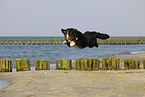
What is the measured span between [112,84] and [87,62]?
13.0ft

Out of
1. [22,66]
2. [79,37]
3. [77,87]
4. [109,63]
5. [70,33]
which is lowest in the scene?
[77,87]

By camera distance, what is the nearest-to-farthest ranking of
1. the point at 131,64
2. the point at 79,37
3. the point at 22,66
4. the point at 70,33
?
the point at 70,33 → the point at 79,37 → the point at 22,66 → the point at 131,64

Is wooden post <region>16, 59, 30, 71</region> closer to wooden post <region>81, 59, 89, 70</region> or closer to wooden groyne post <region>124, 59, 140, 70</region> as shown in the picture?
wooden post <region>81, 59, 89, 70</region>

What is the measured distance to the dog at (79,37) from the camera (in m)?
7.99

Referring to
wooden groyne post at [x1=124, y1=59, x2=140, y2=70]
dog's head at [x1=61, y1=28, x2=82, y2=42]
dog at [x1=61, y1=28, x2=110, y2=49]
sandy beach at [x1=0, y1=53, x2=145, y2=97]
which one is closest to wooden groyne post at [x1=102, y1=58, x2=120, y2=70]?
wooden groyne post at [x1=124, y1=59, x2=140, y2=70]

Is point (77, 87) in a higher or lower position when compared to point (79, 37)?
lower

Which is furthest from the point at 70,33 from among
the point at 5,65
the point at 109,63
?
the point at 5,65

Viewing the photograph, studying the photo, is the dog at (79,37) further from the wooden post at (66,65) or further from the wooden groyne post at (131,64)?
the wooden groyne post at (131,64)

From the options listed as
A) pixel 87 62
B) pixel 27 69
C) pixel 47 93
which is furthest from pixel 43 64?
pixel 47 93

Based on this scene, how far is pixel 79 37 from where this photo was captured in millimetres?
8422

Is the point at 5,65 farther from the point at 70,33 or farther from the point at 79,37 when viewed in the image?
the point at 70,33

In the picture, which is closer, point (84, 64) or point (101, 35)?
point (101, 35)

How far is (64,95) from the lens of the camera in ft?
24.1

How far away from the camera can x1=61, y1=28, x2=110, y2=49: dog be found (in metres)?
7.99
